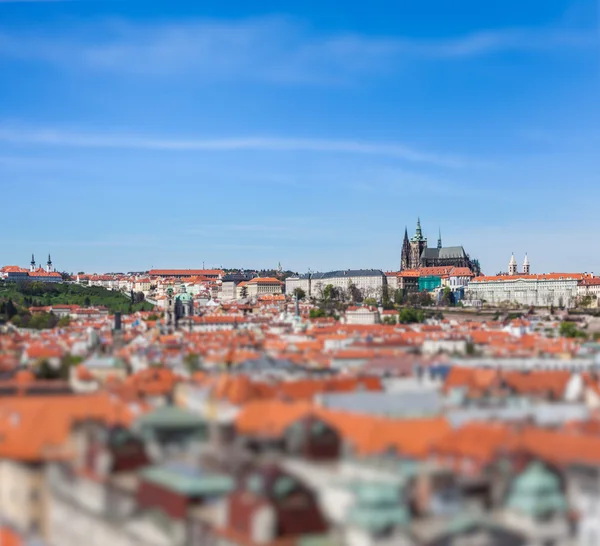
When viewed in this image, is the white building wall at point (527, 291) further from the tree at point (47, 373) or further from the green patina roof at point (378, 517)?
the green patina roof at point (378, 517)

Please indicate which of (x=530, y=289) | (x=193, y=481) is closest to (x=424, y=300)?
(x=530, y=289)

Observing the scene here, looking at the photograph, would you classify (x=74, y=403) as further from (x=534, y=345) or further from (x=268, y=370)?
(x=534, y=345)

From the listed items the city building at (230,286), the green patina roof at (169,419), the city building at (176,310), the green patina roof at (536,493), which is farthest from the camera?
the city building at (230,286)

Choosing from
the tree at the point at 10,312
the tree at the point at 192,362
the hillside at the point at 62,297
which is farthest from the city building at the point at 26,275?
the tree at the point at 192,362

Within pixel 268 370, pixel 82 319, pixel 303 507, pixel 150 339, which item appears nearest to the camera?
pixel 303 507

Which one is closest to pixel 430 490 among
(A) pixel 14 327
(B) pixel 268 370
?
(B) pixel 268 370

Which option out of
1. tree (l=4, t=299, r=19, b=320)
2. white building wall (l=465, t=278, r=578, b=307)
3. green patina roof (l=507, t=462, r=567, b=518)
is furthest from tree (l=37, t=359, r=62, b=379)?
white building wall (l=465, t=278, r=578, b=307)

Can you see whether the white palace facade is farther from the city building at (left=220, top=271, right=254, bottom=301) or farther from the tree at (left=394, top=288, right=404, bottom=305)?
the city building at (left=220, top=271, right=254, bottom=301)

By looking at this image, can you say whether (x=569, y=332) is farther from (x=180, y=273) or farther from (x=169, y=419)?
(x=180, y=273)
